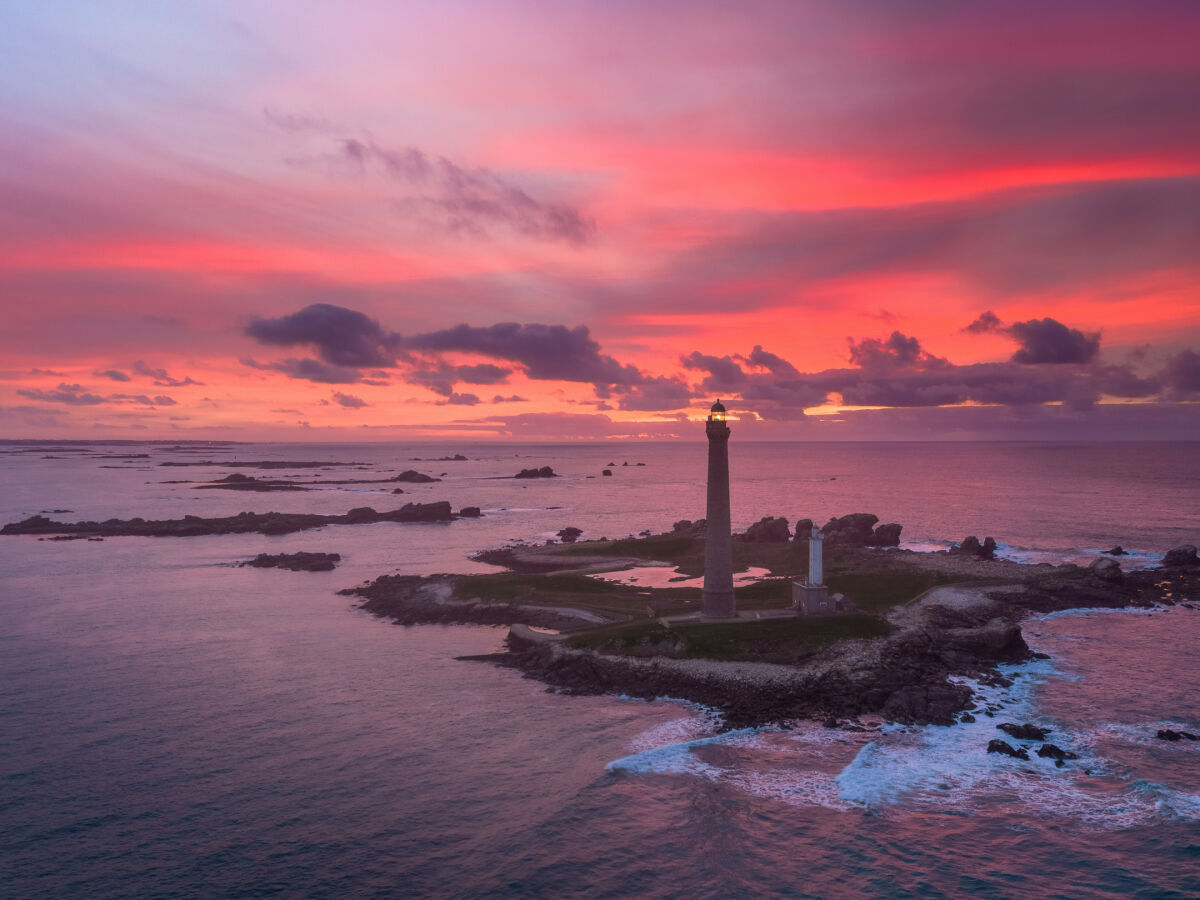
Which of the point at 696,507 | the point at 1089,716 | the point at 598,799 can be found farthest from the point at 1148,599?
the point at 696,507

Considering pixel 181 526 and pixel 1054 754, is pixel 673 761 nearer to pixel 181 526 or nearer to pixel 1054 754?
pixel 1054 754

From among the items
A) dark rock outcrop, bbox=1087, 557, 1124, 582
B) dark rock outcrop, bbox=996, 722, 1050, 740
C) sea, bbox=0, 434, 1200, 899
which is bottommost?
sea, bbox=0, 434, 1200, 899

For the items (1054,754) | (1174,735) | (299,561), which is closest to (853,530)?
(1174,735)

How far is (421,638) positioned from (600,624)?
12957 millimetres

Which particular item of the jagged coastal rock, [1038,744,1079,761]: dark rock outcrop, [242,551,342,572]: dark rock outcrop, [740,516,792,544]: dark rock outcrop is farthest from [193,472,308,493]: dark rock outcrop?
[1038,744,1079,761]: dark rock outcrop

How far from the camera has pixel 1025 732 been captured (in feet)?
106

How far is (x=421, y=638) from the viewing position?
51.3 m

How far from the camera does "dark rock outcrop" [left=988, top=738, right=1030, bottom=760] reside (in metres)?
30.5

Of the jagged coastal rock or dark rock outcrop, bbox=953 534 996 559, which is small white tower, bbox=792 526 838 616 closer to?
dark rock outcrop, bbox=953 534 996 559

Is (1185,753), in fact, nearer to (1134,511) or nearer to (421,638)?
(421,638)

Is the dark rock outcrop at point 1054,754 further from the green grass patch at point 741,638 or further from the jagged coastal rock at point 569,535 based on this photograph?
the jagged coastal rock at point 569,535

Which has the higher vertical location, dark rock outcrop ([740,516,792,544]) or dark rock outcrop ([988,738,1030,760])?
dark rock outcrop ([740,516,792,544])

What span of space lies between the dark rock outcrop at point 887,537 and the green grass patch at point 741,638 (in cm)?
4728

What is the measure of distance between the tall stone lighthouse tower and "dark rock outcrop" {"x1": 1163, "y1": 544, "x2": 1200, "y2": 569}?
50.5 m
